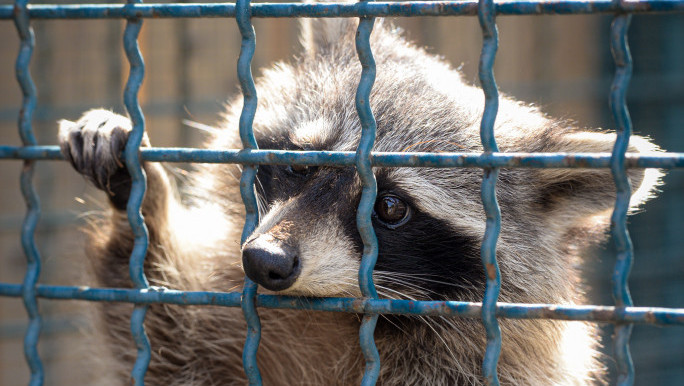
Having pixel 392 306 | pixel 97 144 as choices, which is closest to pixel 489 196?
pixel 392 306

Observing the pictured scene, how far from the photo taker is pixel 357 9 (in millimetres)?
1674

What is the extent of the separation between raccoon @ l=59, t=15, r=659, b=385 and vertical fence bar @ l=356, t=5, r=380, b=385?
7.7 inches

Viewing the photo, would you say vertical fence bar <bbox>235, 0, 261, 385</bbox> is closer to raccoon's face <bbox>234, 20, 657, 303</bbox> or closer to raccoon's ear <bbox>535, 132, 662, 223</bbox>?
raccoon's face <bbox>234, 20, 657, 303</bbox>

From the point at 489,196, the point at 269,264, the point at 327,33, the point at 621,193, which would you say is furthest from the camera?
the point at 327,33

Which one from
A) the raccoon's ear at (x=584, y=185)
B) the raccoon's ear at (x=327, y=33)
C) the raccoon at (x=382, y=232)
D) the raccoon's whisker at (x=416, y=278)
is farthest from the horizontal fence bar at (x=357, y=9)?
the raccoon's ear at (x=327, y=33)

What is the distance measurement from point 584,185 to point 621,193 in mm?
757

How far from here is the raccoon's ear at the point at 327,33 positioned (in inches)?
110

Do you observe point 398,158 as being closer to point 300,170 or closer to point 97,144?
point 300,170

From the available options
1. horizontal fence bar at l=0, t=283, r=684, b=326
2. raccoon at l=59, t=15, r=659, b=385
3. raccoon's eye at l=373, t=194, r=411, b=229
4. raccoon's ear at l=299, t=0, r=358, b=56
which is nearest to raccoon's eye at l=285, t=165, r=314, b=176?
raccoon at l=59, t=15, r=659, b=385

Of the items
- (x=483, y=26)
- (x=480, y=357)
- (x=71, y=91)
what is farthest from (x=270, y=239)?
(x=71, y=91)

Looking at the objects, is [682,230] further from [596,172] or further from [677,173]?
[596,172]

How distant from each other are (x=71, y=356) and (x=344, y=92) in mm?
3586

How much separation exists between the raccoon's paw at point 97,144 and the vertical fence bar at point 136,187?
257 millimetres

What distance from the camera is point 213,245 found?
→ 8.93ft
